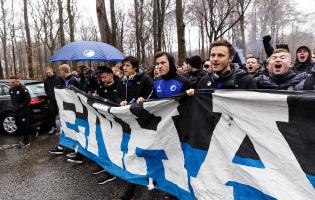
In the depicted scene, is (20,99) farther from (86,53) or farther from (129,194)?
(129,194)

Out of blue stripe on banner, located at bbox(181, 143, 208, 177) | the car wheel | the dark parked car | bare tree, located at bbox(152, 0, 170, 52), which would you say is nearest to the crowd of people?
blue stripe on banner, located at bbox(181, 143, 208, 177)

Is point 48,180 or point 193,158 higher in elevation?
point 193,158

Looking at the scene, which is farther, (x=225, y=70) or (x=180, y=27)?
(x=180, y=27)

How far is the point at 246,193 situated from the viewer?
8.54 ft

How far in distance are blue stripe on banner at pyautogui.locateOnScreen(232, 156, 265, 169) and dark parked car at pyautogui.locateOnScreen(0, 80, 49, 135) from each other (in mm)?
6708

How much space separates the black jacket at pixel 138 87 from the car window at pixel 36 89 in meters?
4.68

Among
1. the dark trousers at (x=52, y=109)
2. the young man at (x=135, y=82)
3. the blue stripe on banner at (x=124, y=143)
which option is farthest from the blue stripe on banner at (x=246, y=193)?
the dark trousers at (x=52, y=109)

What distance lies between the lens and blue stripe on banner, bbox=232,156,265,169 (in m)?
2.49

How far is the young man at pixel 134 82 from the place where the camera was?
434cm

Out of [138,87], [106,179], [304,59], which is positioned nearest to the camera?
[138,87]

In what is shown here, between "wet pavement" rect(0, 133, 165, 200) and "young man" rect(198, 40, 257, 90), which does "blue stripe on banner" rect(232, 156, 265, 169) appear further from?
"wet pavement" rect(0, 133, 165, 200)

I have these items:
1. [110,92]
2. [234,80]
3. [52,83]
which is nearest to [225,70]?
[234,80]

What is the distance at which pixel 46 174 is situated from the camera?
5.20m

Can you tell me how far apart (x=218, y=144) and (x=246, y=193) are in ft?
1.66
